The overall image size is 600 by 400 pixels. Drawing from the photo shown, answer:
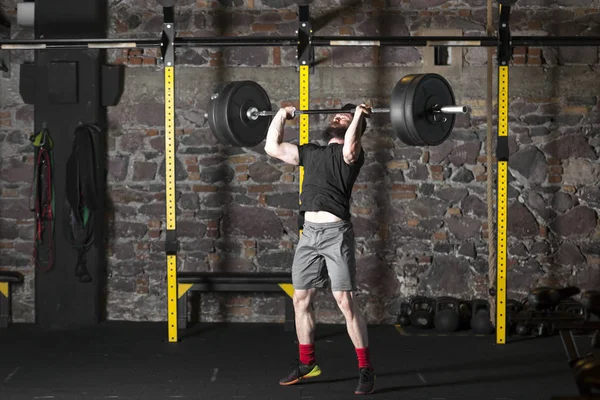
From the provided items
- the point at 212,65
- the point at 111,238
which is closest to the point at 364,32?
the point at 212,65

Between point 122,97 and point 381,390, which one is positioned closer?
point 381,390

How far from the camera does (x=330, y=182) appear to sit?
425 centimetres

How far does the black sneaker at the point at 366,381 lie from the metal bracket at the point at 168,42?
2.26 meters

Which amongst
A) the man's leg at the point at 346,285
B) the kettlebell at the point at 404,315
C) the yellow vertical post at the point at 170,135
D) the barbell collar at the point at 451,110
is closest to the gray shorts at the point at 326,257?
the man's leg at the point at 346,285

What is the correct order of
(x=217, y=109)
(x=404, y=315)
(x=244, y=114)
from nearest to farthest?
1. (x=217, y=109)
2. (x=244, y=114)
3. (x=404, y=315)

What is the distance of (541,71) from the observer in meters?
5.72

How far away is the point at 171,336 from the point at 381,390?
166 centimetres

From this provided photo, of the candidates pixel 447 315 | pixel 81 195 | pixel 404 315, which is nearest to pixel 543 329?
pixel 447 315

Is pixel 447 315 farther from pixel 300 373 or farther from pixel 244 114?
pixel 244 114

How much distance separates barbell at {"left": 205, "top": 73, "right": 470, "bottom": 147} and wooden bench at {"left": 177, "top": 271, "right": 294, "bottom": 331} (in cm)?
114

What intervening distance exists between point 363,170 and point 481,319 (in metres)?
1.33

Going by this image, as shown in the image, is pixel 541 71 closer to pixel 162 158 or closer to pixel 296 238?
pixel 296 238

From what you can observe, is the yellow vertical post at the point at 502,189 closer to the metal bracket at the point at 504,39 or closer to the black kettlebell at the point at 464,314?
the metal bracket at the point at 504,39

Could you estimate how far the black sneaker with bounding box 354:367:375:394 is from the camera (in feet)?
13.5
